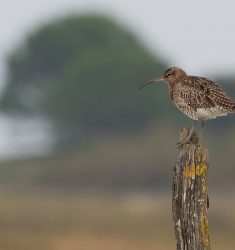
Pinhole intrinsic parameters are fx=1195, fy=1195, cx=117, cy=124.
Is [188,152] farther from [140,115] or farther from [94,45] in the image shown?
[94,45]

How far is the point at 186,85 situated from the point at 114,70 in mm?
81383

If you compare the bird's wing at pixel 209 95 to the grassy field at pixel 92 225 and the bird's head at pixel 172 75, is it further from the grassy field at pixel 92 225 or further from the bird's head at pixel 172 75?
the grassy field at pixel 92 225

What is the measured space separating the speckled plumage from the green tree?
7501 cm

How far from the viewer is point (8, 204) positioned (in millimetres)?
50688

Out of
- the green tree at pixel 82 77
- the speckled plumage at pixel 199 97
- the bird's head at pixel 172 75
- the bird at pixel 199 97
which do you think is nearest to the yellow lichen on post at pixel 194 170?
the bird at pixel 199 97

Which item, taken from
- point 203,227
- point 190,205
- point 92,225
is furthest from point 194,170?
point 92,225

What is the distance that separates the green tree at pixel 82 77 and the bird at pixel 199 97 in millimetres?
74983

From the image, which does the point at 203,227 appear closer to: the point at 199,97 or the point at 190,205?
the point at 190,205

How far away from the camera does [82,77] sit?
96.9 meters

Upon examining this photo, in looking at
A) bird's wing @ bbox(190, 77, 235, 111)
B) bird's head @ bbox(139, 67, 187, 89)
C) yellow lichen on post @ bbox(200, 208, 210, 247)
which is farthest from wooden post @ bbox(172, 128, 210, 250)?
bird's head @ bbox(139, 67, 187, 89)

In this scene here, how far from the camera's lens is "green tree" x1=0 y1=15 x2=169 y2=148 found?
92.5 m

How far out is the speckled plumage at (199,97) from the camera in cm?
1517

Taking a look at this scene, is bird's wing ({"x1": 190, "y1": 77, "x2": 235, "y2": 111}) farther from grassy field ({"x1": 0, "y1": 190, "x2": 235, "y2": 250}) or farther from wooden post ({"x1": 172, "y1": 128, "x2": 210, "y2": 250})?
grassy field ({"x1": 0, "y1": 190, "x2": 235, "y2": 250})

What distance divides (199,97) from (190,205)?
3.53 m
